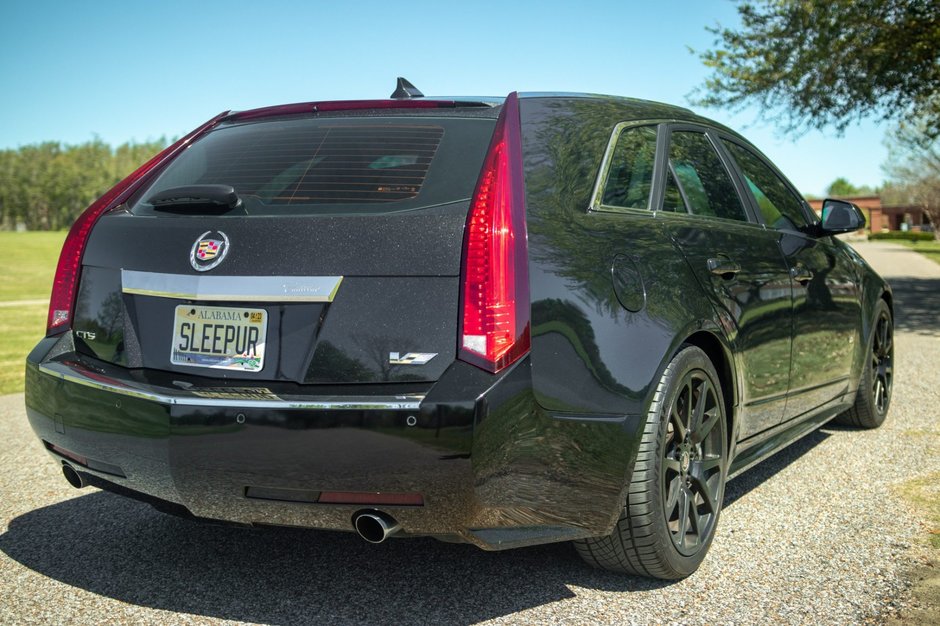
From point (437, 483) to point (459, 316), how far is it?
46 centimetres

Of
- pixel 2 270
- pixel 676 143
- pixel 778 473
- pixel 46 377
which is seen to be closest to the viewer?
pixel 46 377

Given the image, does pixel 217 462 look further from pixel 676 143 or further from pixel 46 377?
pixel 676 143

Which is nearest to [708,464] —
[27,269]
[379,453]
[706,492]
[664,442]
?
[706,492]

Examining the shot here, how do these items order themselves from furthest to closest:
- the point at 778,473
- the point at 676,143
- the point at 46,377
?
1. the point at 778,473
2. the point at 676,143
3. the point at 46,377

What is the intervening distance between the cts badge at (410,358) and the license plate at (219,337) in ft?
1.31

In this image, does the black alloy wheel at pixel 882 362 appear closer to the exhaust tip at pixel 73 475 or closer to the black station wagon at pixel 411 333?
the black station wagon at pixel 411 333

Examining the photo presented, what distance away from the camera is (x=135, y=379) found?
2.96 metres

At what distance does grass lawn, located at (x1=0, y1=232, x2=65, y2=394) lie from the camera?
10586mm

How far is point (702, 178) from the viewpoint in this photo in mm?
3994

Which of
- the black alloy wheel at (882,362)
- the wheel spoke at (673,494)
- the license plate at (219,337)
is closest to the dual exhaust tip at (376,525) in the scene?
the license plate at (219,337)

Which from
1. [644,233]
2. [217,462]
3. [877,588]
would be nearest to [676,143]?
[644,233]

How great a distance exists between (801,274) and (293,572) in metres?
2.58

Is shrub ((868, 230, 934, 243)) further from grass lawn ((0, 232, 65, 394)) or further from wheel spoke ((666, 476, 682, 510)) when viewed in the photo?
wheel spoke ((666, 476, 682, 510))

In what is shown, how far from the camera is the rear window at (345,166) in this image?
9.68 feet
